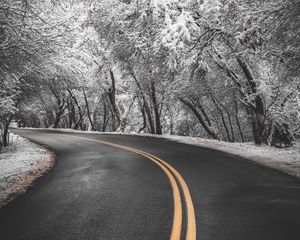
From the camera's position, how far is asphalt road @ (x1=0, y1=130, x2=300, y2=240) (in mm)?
4969

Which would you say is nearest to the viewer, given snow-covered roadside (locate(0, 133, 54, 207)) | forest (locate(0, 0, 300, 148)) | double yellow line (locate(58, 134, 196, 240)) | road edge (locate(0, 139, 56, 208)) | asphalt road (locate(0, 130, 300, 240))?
double yellow line (locate(58, 134, 196, 240))

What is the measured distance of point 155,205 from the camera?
6.24m

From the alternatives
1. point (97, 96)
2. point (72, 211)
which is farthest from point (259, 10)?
point (97, 96)

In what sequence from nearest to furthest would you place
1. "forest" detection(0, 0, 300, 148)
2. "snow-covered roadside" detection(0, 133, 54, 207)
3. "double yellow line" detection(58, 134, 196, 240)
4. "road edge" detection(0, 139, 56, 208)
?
"double yellow line" detection(58, 134, 196, 240) → "road edge" detection(0, 139, 56, 208) → "snow-covered roadside" detection(0, 133, 54, 207) → "forest" detection(0, 0, 300, 148)

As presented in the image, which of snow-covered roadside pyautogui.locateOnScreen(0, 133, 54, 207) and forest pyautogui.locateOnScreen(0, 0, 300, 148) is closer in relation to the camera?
snow-covered roadside pyautogui.locateOnScreen(0, 133, 54, 207)

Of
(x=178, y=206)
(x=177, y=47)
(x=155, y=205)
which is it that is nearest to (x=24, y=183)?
(x=155, y=205)

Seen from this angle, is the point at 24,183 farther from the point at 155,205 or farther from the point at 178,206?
the point at 178,206

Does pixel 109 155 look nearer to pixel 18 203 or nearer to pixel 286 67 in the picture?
pixel 18 203

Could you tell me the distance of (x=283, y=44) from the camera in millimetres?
9148

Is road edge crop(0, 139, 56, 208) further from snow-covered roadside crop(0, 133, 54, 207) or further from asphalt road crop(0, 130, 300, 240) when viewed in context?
asphalt road crop(0, 130, 300, 240)

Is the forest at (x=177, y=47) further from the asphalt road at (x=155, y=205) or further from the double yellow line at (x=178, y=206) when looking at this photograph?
the double yellow line at (x=178, y=206)

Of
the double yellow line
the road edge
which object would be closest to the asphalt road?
the double yellow line

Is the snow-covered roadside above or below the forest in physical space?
below

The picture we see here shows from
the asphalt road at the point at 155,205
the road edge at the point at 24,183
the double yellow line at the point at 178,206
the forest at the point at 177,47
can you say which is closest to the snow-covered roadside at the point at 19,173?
the road edge at the point at 24,183
